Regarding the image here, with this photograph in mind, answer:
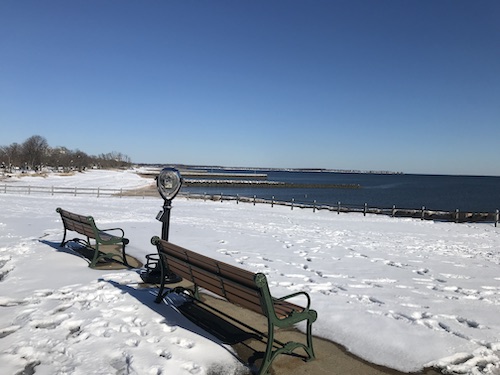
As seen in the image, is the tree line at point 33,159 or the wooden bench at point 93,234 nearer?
the wooden bench at point 93,234

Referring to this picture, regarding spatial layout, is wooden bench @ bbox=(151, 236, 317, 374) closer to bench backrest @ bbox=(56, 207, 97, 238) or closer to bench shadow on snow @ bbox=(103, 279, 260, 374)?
bench shadow on snow @ bbox=(103, 279, 260, 374)

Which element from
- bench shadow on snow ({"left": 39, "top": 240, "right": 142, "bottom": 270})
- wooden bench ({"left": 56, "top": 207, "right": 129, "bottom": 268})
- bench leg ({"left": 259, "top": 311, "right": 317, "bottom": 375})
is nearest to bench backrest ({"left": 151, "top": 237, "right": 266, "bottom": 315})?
bench leg ({"left": 259, "top": 311, "right": 317, "bottom": 375})

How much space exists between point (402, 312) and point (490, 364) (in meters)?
1.44

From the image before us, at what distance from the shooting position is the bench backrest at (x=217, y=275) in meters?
3.43

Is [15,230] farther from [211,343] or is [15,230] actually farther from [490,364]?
[490,364]

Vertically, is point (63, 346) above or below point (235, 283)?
below

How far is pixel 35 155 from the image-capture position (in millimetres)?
98500

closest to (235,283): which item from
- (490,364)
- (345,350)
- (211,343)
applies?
(211,343)

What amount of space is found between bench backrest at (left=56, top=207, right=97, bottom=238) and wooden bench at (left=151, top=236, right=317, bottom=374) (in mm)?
2574

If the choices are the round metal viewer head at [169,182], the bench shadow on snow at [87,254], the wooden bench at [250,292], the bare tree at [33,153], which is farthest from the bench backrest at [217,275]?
the bare tree at [33,153]

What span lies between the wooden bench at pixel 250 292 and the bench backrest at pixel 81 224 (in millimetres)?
2574

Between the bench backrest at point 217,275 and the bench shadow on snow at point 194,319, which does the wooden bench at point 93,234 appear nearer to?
the bench shadow on snow at point 194,319

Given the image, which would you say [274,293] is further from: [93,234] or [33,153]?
[33,153]

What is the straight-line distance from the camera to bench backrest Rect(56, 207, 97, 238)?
659 centimetres
